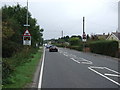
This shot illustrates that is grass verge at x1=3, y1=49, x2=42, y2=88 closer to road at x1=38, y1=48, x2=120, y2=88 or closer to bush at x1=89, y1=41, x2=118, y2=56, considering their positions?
road at x1=38, y1=48, x2=120, y2=88

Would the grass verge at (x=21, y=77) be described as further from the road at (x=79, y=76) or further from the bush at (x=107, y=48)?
the bush at (x=107, y=48)

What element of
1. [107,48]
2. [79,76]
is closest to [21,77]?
[79,76]

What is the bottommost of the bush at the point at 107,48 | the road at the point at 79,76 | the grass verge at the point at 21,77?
the road at the point at 79,76

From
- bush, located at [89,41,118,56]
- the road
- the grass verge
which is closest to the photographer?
the grass verge

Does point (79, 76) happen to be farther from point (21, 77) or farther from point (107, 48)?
point (107, 48)

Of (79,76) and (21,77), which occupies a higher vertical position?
(21,77)

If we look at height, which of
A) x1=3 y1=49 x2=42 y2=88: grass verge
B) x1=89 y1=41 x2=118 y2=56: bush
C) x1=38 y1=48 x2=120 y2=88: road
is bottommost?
x1=38 y1=48 x2=120 y2=88: road

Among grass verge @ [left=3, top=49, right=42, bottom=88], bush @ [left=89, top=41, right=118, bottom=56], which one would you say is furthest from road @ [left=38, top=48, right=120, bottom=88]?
bush @ [left=89, top=41, right=118, bottom=56]

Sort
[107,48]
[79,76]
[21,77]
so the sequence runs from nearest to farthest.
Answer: [21,77]
[79,76]
[107,48]

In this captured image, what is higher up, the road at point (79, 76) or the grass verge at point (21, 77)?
the grass verge at point (21, 77)

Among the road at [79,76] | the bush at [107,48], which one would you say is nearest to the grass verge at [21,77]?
the road at [79,76]

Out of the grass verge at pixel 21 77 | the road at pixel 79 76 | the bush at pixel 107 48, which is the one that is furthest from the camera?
the bush at pixel 107 48

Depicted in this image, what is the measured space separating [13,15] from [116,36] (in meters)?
45.1

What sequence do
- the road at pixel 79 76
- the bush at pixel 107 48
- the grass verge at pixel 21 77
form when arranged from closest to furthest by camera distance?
1. the grass verge at pixel 21 77
2. the road at pixel 79 76
3. the bush at pixel 107 48
